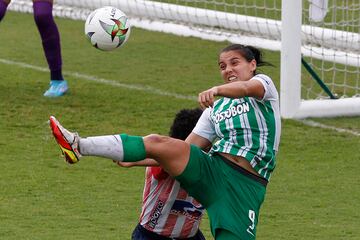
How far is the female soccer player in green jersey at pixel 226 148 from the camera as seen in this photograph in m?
5.37

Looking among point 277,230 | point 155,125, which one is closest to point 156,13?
point 155,125

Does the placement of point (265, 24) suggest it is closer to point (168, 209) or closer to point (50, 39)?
point (50, 39)

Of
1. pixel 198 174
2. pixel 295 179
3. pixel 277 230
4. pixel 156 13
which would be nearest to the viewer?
pixel 198 174

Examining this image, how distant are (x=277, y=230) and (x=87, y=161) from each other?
2.29 m

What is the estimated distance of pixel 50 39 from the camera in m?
10.8

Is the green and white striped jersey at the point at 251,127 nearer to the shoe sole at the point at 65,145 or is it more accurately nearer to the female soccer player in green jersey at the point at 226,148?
the female soccer player in green jersey at the point at 226,148

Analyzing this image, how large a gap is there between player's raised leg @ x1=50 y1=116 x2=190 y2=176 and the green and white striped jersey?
378 mm

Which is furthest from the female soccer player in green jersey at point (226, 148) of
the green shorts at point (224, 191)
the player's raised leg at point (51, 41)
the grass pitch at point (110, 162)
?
the player's raised leg at point (51, 41)

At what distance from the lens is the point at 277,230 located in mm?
7234

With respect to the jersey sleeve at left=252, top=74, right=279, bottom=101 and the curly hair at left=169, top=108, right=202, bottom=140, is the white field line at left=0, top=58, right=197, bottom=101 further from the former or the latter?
the jersey sleeve at left=252, top=74, right=279, bottom=101

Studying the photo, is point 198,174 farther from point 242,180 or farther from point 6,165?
point 6,165

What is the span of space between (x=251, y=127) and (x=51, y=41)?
17.6ft

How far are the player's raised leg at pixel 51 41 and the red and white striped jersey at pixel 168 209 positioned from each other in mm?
5095

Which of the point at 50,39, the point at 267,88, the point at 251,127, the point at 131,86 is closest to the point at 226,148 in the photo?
the point at 251,127
